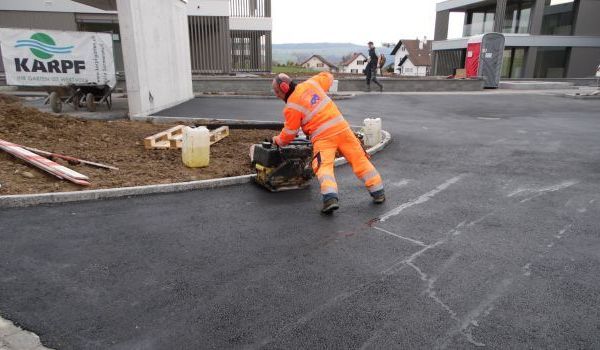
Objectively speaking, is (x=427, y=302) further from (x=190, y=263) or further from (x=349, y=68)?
(x=349, y=68)

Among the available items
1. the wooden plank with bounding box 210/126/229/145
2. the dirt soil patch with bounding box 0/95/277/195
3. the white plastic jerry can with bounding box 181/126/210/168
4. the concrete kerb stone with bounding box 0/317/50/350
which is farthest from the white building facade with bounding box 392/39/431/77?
the concrete kerb stone with bounding box 0/317/50/350

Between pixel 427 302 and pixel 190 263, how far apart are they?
2.12 metres

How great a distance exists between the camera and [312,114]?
201 inches

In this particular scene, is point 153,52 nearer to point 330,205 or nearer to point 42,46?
point 42,46

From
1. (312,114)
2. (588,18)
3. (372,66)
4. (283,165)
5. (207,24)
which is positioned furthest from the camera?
(588,18)

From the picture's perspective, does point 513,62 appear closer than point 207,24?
No

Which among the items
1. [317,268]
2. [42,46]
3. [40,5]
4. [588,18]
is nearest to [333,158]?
[317,268]

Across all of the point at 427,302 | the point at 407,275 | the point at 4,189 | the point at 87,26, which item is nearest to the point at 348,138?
the point at 407,275

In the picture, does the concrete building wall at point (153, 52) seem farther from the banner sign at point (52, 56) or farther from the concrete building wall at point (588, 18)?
the concrete building wall at point (588, 18)

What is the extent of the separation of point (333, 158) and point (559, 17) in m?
37.4

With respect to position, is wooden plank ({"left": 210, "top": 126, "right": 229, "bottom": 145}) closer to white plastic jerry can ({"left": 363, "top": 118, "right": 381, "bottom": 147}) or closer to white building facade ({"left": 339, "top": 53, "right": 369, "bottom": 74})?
white plastic jerry can ({"left": 363, "top": 118, "right": 381, "bottom": 147})

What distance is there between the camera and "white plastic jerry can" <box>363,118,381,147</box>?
8.54 meters

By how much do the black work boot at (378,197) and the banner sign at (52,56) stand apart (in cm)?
1175

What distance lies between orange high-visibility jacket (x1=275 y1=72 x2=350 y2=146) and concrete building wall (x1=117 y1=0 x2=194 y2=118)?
6.95 meters
